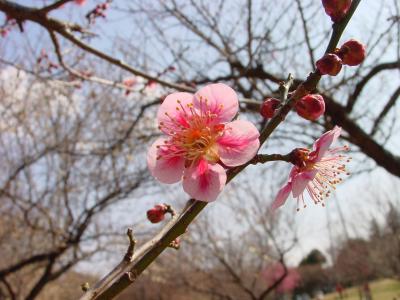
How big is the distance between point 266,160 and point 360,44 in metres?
0.32

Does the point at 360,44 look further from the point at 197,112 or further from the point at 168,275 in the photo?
the point at 168,275

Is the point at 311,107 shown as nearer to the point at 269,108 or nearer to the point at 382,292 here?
the point at 269,108

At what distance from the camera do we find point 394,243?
2077 centimetres

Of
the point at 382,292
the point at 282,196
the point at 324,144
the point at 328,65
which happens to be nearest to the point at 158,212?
the point at 282,196

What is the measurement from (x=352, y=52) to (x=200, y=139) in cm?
43

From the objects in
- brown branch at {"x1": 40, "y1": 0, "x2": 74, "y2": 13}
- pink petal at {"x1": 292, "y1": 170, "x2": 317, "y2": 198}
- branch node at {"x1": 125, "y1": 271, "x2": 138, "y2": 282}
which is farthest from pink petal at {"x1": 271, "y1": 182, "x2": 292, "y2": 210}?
brown branch at {"x1": 40, "y1": 0, "x2": 74, "y2": 13}

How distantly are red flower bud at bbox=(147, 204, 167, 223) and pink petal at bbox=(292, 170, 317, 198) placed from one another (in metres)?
0.33

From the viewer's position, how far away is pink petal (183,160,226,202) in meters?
0.87

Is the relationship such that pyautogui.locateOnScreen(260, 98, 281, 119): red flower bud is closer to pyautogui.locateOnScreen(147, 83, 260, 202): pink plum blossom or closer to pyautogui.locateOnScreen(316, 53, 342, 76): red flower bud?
pyautogui.locateOnScreen(147, 83, 260, 202): pink plum blossom

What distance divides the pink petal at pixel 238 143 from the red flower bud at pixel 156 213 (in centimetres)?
22

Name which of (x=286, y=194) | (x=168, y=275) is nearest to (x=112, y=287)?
(x=286, y=194)

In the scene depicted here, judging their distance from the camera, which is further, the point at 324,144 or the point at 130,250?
the point at 324,144

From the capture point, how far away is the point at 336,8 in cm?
88

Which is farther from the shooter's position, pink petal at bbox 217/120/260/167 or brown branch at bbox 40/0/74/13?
brown branch at bbox 40/0/74/13
